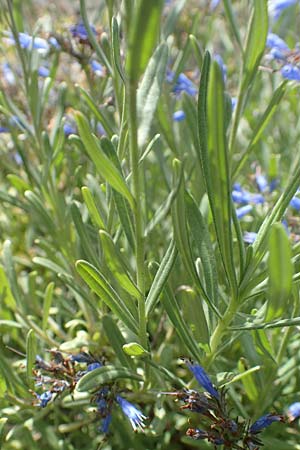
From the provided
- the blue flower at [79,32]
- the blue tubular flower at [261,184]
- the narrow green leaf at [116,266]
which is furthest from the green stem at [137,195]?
the blue flower at [79,32]

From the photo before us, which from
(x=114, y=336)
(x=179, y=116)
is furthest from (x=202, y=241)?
(x=179, y=116)

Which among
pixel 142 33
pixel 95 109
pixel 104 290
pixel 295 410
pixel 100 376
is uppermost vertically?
pixel 142 33

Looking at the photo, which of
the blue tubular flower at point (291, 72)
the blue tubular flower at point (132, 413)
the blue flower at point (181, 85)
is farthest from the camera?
the blue flower at point (181, 85)

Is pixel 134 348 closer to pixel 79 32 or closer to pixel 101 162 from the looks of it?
pixel 101 162

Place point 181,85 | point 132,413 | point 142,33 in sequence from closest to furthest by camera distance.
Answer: point 142,33, point 132,413, point 181,85

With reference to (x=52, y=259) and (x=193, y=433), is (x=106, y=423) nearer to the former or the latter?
(x=193, y=433)

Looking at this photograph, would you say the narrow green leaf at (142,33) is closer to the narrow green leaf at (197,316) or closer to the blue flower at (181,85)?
the narrow green leaf at (197,316)
